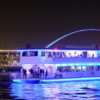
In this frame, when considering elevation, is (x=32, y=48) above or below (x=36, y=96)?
above

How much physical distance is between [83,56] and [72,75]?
2529mm

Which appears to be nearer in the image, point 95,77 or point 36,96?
point 36,96

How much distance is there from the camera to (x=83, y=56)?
51.2 metres

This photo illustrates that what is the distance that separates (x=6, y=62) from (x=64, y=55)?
8.28m

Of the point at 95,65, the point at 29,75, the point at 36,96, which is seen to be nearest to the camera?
the point at 36,96

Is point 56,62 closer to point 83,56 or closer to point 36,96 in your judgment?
point 83,56

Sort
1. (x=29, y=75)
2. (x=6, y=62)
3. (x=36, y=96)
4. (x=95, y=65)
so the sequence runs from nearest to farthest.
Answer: (x=36, y=96), (x=29, y=75), (x=95, y=65), (x=6, y=62)

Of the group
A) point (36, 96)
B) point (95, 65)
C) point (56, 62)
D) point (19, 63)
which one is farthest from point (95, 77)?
point (36, 96)

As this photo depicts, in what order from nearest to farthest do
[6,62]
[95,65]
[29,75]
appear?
1. [29,75]
2. [95,65]
3. [6,62]

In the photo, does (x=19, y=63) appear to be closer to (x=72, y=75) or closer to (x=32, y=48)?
(x=32, y=48)

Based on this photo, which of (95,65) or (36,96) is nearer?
(36,96)

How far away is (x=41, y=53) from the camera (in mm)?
49344

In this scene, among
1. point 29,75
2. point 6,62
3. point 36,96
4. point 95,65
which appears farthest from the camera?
point 6,62

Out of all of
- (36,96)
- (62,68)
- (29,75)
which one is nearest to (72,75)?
(62,68)
